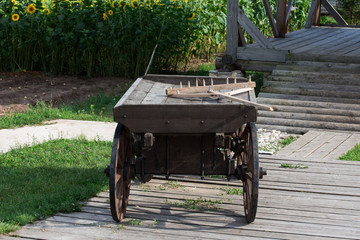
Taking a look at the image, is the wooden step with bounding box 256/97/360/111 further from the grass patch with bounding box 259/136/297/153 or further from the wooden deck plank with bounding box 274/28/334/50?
the wooden deck plank with bounding box 274/28/334/50

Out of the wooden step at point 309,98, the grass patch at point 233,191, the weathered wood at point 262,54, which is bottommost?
the grass patch at point 233,191

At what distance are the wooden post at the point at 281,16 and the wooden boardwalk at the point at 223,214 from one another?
6.62m

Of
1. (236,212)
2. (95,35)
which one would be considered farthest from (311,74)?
(236,212)

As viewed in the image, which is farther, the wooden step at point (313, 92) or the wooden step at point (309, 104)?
the wooden step at point (313, 92)

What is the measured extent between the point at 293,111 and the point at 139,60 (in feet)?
12.9

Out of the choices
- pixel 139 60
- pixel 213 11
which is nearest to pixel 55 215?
pixel 139 60

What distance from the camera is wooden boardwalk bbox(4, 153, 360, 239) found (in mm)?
4602

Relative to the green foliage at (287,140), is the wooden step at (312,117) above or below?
above

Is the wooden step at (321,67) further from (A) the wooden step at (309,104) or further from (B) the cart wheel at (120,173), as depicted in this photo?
(B) the cart wheel at (120,173)

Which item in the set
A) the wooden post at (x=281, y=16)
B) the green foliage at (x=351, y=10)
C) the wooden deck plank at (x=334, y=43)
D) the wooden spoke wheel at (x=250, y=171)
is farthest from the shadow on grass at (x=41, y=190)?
the green foliage at (x=351, y=10)

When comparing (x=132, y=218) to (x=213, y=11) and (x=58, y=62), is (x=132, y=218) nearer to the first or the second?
(x=58, y=62)

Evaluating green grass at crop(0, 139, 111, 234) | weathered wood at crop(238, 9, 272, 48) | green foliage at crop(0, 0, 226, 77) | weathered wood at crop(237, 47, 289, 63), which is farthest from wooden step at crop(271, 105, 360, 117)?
green foliage at crop(0, 0, 226, 77)

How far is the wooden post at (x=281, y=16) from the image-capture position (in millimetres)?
12258

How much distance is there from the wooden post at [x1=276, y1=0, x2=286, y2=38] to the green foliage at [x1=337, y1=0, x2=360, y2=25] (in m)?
9.20
